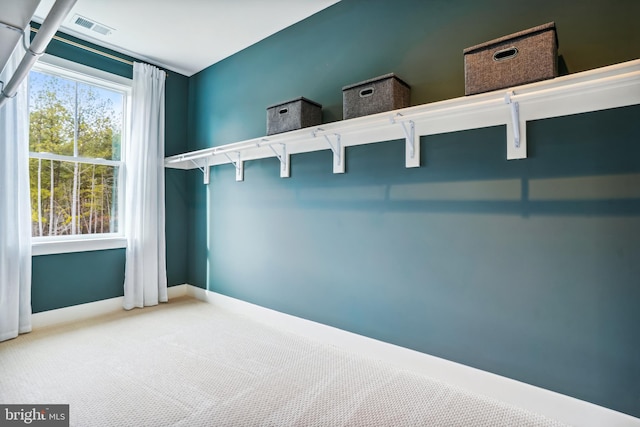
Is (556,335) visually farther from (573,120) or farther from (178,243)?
(178,243)

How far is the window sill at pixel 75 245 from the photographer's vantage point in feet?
Answer: 9.11

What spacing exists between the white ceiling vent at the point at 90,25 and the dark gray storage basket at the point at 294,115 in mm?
1740

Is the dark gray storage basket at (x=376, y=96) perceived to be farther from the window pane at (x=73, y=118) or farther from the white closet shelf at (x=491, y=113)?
the window pane at (x=73, y=118)

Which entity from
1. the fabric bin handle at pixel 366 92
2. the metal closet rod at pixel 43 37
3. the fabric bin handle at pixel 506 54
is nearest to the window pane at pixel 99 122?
the metal closet rod at pixel 43 37

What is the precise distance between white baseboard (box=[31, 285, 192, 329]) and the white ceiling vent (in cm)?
248

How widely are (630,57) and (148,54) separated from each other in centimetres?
379

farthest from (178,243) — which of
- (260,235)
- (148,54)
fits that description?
(148,54)

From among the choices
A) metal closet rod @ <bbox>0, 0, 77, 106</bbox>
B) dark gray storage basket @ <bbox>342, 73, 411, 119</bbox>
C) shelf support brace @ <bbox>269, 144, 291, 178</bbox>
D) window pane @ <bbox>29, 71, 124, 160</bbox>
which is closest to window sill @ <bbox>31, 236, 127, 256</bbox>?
window pane @ <bbox>29, 71, 124, 160</bbox>

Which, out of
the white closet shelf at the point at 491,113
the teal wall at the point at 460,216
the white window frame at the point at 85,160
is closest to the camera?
the white closet shelf at the point at 491,113

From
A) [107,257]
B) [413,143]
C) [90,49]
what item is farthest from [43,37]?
[107,257]

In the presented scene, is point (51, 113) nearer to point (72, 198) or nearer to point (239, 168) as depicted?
point (72, 198)

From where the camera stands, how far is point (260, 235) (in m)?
3.01

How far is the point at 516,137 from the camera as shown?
65.8 inches

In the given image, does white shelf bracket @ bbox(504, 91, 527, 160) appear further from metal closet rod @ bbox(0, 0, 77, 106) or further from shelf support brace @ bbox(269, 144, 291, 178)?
metal closet rod @ bbox(0, 0, 77, 106)
